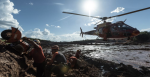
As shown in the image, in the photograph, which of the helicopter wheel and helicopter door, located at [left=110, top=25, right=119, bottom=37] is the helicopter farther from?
the helicopter wheel

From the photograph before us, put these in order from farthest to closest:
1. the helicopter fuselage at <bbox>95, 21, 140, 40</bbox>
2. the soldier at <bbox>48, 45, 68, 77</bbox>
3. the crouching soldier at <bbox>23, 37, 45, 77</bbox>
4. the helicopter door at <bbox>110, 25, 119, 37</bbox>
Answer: the helicopter door at <bbox>110, 25, 119, 37</bbox> → the helicopter fuselage at <bbox>95, 21, 140, 40</bbox> → the crouching soldier at <bbox>23, 37, 45, 77</bbox> → the soldier at <bbox>48, 45, 68, 77</bbox>

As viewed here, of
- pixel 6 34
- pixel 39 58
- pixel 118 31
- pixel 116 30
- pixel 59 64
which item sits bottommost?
pixel 59 64

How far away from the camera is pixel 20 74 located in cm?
324

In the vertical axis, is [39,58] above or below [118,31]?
below

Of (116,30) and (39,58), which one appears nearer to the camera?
(39,58)

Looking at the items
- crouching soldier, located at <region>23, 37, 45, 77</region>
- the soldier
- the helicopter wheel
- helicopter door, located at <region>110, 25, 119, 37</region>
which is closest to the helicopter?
helicopter door, located at <region>110, 25, 119, 37</region>

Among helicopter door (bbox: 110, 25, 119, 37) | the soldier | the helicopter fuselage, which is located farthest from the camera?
helicopter door (bbox: 110, 25, 119, 37)

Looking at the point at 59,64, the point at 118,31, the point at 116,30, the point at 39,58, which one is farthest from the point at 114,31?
the point at 39,58

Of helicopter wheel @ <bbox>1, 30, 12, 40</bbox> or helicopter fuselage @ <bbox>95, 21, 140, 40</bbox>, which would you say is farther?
helicopter fuselage @ <bbox>95, 21, 140, 40</bbox>

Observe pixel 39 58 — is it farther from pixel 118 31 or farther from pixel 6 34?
pixel 118 31

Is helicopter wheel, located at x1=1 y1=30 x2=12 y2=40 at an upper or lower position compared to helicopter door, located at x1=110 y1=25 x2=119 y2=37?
lower

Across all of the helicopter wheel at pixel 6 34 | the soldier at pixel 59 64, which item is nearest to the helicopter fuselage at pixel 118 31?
the soldier at pixel 59 64

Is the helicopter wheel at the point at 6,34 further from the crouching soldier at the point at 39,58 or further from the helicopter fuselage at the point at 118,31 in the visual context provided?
the helicopter fuselage at the point at 118,31

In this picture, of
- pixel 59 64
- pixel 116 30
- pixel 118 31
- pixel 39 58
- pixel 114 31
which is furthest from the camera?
pixel 114 31
